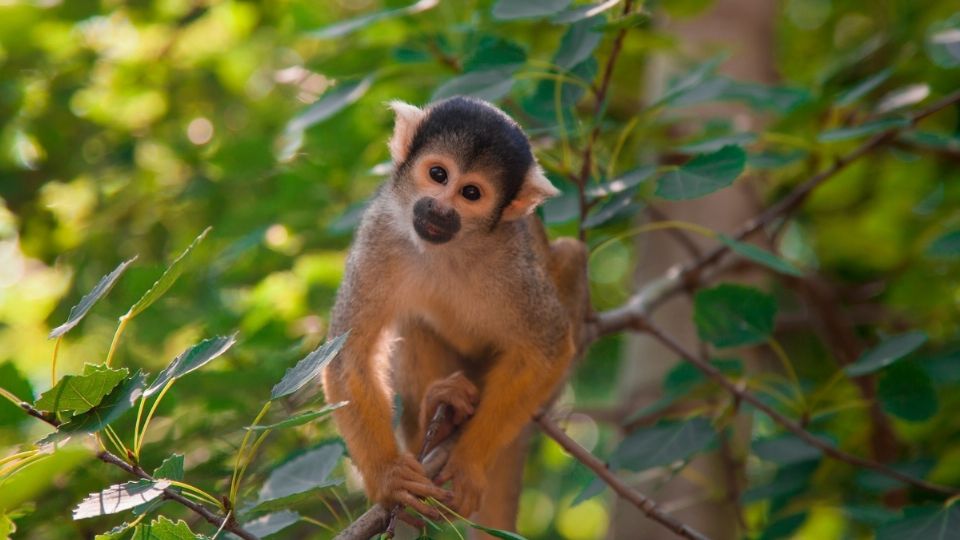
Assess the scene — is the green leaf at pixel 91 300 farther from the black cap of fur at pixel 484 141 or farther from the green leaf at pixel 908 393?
the green leaf at pixel 908 393

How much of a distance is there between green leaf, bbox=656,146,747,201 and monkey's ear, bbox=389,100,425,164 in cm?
81

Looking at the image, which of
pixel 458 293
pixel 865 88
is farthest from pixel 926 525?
pixel 458 293

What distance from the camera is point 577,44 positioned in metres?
2.79

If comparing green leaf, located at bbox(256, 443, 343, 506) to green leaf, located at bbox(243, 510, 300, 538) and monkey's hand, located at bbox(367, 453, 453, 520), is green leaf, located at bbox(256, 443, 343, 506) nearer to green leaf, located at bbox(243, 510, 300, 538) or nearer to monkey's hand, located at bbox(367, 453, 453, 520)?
green leaf, located at bbox(243, 510, 300, 538)

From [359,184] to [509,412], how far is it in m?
1.91

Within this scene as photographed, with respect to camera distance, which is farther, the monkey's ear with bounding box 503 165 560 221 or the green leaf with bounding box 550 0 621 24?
the monkey's ear with bounding box 503 165 560 221

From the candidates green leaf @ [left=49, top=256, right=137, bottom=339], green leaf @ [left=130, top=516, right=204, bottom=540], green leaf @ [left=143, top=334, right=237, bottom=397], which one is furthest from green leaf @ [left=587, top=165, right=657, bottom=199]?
green leaf @ [left=130, top=516, right=204, bottom=540]

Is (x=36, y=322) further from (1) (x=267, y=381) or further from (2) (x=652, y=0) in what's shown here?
(2) (x=652, y=0)

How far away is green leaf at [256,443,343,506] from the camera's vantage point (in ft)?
7.16

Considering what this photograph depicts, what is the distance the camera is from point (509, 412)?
2.94m

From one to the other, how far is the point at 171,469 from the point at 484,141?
1.45 metres

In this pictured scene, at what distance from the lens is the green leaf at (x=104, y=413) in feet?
5.59

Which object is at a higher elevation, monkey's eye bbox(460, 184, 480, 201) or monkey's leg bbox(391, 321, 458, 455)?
monkey's eye bbox(460, 184, 480, 201)

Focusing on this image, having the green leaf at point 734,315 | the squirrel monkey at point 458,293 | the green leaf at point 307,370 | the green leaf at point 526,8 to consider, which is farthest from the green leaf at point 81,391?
the green leaf at point 734,315
